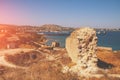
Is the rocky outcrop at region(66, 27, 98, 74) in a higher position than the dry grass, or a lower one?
higher

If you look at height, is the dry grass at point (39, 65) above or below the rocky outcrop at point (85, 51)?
below

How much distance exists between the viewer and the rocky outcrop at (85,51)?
26617 mm

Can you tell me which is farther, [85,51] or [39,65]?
[39,65]

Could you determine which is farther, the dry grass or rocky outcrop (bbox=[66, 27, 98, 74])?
rocky outcrop (bbox=[66, 27, 98, 74])

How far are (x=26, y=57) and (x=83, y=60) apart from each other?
15960 millimetres

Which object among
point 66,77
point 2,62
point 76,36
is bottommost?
point 2,62

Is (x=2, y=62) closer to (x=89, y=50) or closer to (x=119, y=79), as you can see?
(x=89, y=50)

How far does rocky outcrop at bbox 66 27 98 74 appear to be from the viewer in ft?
87.3

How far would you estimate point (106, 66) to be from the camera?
28.7 metres

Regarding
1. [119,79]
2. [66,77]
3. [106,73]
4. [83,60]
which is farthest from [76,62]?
[66,77]

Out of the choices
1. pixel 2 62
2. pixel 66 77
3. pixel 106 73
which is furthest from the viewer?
pixel 2 62

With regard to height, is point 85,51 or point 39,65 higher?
point 85,51

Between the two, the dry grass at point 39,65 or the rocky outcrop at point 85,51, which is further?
the rocky outcrop at point 85,51

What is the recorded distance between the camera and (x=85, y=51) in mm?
27141
